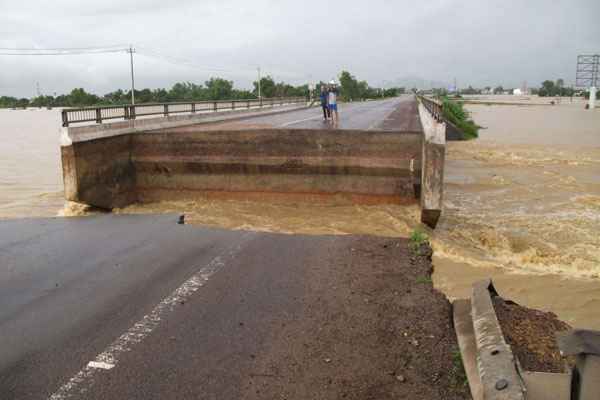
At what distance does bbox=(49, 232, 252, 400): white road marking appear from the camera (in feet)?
12.6

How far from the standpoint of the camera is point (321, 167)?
13.9 meters

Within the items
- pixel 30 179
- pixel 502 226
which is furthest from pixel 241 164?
pixel 30 179

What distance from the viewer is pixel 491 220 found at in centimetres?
1370

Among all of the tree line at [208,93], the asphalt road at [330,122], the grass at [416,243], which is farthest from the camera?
the tree line at [208,93]

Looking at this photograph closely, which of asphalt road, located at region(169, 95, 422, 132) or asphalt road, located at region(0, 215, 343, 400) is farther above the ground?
asphalt road, located at region(169, 95, 422, 132)

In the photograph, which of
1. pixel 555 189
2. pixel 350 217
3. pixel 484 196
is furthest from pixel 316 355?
pixel 555 189

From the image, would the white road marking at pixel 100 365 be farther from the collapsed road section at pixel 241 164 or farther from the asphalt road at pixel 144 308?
the collapsed road section at pixel 241 164

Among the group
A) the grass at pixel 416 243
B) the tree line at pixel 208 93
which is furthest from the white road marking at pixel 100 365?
the tree line at pixel 208 93

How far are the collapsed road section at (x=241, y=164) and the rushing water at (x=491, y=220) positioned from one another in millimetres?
453

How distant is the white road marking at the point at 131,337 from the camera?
3832mm

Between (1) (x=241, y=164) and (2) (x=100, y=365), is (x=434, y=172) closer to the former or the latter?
(1) (x=241, y=164)

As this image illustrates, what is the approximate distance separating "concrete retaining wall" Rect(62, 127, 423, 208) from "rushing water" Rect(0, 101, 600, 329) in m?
0.49

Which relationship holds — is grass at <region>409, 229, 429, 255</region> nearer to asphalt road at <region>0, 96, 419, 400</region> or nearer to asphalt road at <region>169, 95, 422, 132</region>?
asphalt road at <region>0, 96, 419, 400</region>

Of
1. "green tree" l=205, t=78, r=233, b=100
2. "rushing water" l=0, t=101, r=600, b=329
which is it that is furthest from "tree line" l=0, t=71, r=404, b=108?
"rushing water" l=0, t=101, r=600, b=329
